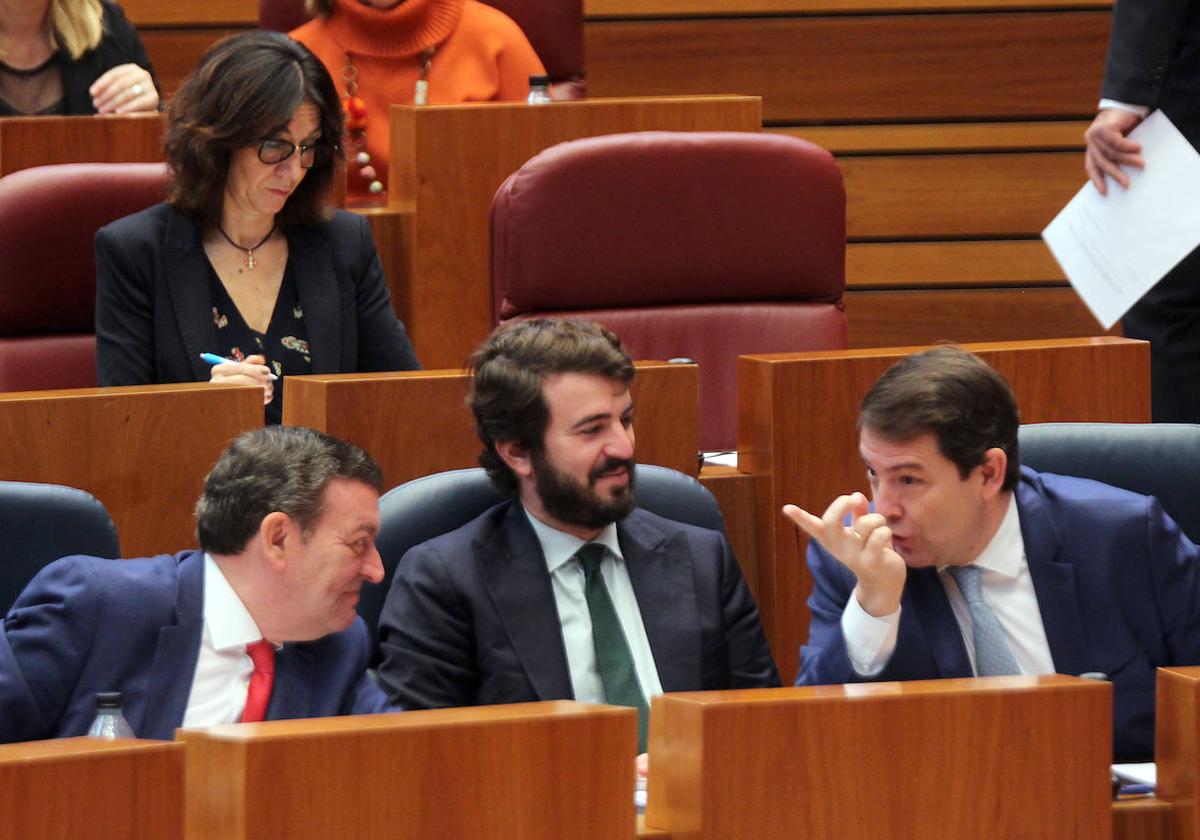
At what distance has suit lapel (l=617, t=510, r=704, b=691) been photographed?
139 cm

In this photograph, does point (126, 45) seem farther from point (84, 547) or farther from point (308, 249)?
point (84, 547)

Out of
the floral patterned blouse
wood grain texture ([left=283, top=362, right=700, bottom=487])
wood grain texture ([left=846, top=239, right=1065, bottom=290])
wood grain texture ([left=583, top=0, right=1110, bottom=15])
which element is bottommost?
wood grain texture ([left=283, top=362, right=700, bottom=487])

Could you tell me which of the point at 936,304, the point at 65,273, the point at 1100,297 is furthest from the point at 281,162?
the point at 936,304

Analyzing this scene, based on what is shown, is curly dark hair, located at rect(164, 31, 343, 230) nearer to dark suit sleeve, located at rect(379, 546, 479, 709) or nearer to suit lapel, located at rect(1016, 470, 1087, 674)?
dark suit sleeve, located at rect(379, 546, 479, 709)

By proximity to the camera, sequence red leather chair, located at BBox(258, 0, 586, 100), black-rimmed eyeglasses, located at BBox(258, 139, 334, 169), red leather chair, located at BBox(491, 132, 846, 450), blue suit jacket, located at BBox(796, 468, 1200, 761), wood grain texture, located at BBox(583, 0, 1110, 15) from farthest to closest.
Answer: wood grain texture, located at BBox(583, 0, 1110, 15) → red leather chair, located at BBox(258, 0, 586, 100) → red leather chair, located at BBox(491, 132, 846, 450) → black-rimmed eyeglasses, located at BBox(258, 139, 334, 169) → blue suit jacket, located at BBox(796, 468, 1200, 761)

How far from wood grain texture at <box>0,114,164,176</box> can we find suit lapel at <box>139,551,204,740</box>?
3.08 feet

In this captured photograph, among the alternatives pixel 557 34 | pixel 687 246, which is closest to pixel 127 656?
pixel 687 246

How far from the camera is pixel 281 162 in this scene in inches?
71.1

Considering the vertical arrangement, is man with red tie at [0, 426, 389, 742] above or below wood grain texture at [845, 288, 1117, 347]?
below

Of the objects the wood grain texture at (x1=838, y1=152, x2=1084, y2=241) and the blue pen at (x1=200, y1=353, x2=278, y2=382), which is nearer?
the blue pen at (x1=200, y1=353, x2=278, y2=382)

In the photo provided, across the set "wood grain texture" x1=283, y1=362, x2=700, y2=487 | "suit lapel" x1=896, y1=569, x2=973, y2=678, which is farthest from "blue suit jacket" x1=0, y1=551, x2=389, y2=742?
"suit lapel" x1=896, y1=569, x2=973, y2=678

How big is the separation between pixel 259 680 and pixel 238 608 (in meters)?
0.05

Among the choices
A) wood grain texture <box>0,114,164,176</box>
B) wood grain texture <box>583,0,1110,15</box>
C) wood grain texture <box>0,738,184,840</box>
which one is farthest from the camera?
wood grain texture <box>583,0,1110,15</box>

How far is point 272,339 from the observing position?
1.83m
